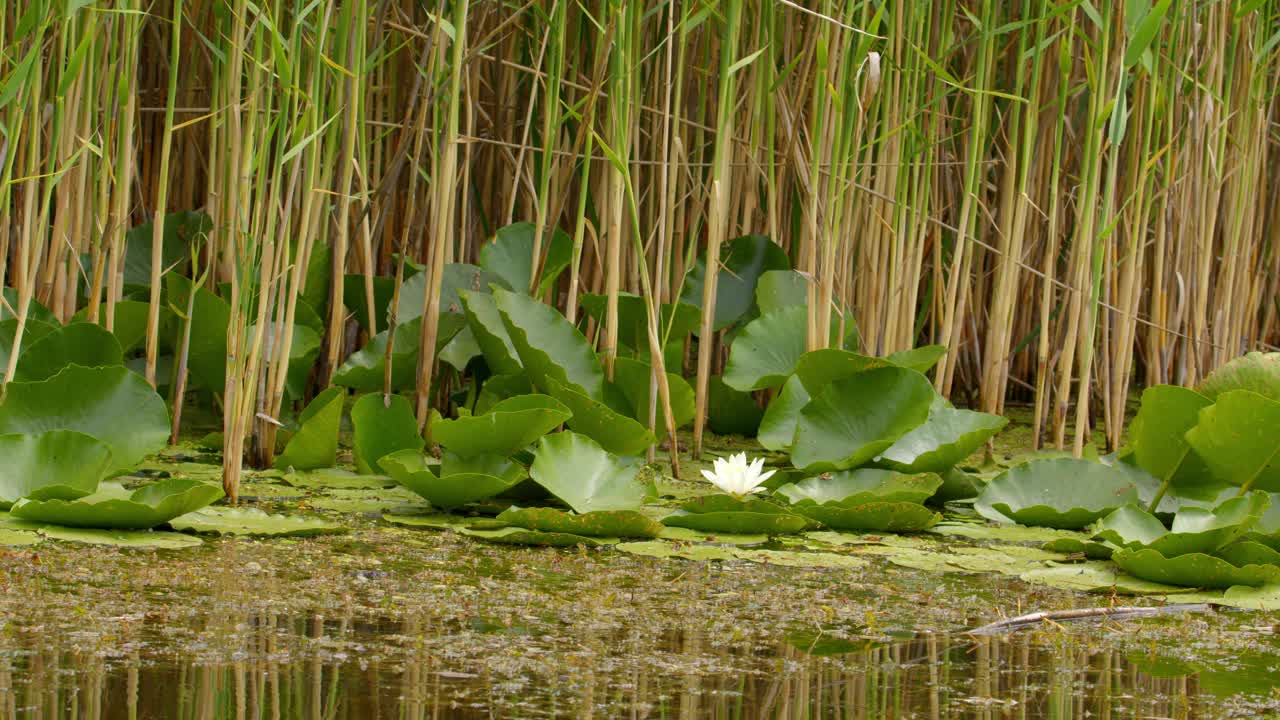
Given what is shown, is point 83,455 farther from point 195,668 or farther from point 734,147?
point 734,147

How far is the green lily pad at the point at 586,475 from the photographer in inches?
101

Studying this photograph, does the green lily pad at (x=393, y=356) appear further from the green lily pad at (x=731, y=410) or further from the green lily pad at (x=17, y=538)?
the green lily pad at (x=17, y=538)

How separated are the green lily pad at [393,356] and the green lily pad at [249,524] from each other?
30.9 inches

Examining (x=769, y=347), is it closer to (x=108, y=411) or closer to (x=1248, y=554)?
(x=1248, y=554)

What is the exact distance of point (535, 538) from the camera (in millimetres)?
2389

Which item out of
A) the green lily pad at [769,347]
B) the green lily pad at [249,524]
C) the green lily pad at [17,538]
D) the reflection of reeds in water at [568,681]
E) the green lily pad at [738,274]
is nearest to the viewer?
the reflection of reeds in water at [568,681]

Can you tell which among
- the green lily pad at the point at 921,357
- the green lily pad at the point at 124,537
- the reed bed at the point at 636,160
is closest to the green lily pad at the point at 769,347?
the reed bed at the point at 636,160

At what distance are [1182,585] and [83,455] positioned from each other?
185 cm

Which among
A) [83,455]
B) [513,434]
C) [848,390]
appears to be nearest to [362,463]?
[513,434]

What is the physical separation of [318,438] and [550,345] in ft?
1.83

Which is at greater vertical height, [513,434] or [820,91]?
[820,91]

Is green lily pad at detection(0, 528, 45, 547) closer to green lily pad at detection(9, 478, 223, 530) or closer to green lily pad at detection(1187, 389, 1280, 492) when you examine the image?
green lily pad at detection(9, 478, 223, 530)

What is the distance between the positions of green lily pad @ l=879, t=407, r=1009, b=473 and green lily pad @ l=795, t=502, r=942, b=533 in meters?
0.20

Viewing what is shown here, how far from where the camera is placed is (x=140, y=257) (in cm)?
359
